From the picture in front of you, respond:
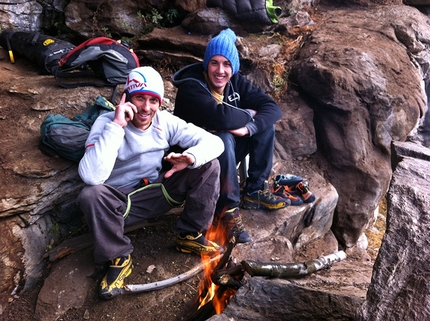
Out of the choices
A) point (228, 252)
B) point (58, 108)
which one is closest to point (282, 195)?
point (228, 252)

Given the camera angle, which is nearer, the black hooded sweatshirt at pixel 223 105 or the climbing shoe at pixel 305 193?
the black hooded sweatshirt at pixel 223 105

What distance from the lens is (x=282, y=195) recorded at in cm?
491

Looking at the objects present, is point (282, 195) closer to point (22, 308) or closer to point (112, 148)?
point (112, 148)

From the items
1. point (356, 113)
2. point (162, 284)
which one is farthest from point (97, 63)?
point (356, 113)

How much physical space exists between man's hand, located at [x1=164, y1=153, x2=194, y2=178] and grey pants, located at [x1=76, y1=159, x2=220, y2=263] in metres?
0.16

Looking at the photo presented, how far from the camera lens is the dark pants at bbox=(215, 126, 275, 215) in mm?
3918

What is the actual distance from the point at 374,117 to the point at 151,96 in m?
4.30

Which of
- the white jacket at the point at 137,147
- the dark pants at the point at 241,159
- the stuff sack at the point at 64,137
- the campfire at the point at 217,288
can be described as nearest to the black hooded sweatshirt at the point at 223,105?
the dark pants at the point at 241,159

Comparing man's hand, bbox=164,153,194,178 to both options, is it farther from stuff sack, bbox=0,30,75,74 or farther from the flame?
stuff sack, bbox=0,30,75,74

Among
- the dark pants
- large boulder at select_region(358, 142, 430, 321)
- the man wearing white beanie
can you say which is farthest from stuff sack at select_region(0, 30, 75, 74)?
large boulder at select_region(358, 142, 430, 321)

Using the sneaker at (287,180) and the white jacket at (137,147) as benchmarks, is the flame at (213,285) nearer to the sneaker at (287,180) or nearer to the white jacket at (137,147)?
the white jacket at (137,147)

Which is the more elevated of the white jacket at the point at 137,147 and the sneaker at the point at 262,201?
the white jacket at the point at 137,147

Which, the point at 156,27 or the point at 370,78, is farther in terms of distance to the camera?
the point at 156,27

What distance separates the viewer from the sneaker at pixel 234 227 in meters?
3.99
